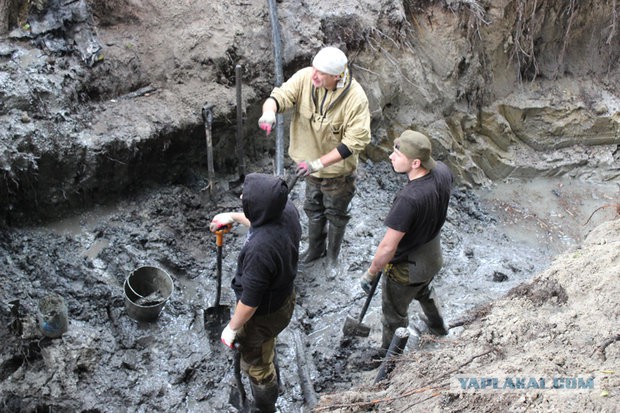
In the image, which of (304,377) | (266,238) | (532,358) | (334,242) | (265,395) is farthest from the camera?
(334,242)

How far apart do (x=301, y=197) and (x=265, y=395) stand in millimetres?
2788

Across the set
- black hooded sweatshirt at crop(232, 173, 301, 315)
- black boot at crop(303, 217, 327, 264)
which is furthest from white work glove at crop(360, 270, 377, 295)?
black boot at crop(303, 217, 327, 264)

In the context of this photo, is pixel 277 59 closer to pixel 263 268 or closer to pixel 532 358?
pixel 263 268

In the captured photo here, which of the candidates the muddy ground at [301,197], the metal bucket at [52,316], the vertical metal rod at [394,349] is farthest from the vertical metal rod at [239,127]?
the vertical metal rod at [394,349]

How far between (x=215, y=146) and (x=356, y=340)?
263 cm

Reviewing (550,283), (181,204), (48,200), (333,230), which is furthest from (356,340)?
(48,200)

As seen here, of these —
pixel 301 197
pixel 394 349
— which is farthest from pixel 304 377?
pixel 301 197

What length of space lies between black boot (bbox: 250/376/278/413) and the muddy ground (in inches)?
10.5

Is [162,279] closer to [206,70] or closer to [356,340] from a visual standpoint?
[356,340]

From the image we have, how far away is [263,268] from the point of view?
329cm

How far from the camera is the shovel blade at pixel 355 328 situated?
191 inches

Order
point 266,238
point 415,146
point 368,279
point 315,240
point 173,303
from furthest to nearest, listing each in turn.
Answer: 1. point 315,240
2. point 173,303
3. point 368,279
4. point 415,146
5. point 266,238

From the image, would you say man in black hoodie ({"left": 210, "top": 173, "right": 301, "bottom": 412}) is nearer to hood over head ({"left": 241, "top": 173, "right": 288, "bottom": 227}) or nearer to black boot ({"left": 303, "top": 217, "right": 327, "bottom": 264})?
hood over head ({"left": 241, "top": 173, "right": 288, "bottom": 227})

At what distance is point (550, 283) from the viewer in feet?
14.1
